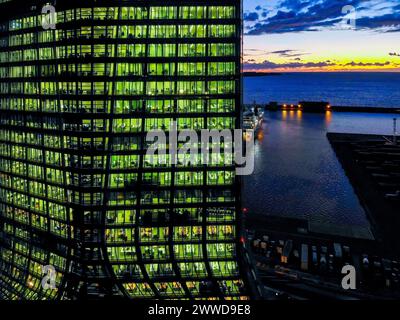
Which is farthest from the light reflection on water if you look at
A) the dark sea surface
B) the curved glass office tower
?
the curved glass office tower

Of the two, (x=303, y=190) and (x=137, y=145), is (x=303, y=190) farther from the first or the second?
(x=137, y=145)

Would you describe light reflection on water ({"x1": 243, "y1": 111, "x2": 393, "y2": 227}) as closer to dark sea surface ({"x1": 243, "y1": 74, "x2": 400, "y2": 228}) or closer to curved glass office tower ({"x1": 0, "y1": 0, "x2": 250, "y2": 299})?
dark sea surface ({"x1": 243, "y1": 74, "x2": 400, "y2": 228})

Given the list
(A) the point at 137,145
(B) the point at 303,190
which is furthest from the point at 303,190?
(A) the point at 137,145

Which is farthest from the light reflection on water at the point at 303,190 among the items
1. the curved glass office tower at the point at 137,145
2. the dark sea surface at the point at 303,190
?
the curved glass office tower at the point at 137,145

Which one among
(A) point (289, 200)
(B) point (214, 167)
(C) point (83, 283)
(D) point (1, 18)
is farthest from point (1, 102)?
(A) point (289, 200)

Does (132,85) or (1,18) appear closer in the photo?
(132,85)

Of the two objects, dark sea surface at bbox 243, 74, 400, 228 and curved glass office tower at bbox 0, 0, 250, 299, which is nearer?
curved glass office tower at bbox 0, 0, 250, 299

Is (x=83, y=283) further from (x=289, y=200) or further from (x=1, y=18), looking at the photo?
(x=289, y=200)

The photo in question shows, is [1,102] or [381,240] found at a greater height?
[1,102]
